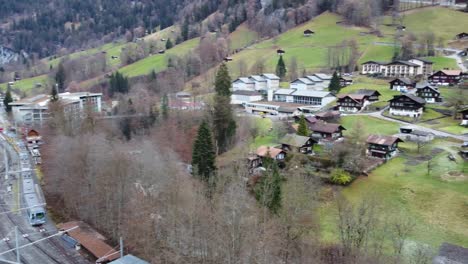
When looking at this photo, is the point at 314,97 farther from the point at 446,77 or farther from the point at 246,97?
the point at 446,77

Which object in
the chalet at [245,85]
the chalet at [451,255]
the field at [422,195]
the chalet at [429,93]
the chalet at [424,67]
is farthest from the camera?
the chalet at [245,85]

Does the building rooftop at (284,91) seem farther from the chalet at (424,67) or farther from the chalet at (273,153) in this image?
the chalet at (273,153)

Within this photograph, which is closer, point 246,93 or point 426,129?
point 426,129

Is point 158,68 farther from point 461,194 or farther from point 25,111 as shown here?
point 461,194

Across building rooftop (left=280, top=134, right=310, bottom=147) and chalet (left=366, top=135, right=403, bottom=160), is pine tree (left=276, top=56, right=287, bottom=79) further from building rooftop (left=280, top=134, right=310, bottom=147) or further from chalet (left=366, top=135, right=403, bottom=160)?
chalet (left=366, top=135, right=403, bottom=160)

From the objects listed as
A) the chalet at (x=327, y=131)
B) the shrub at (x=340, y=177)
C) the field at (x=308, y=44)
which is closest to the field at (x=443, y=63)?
the field at (x=308, y=44)

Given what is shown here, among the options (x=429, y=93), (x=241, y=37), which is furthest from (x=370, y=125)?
(x=241, y=37)

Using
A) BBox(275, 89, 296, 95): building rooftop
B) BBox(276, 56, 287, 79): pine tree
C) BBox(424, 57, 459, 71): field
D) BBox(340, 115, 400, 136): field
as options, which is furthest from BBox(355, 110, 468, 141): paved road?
BBox(276, 56, 287, 79): pine tree
